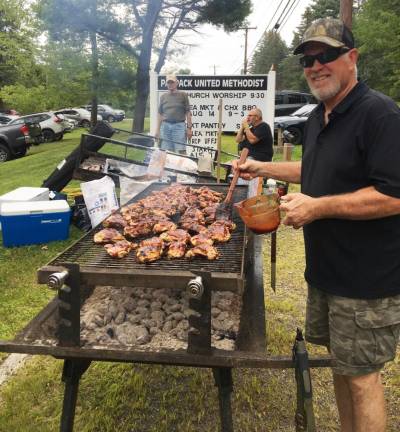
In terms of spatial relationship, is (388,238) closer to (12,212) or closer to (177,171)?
(177,171)

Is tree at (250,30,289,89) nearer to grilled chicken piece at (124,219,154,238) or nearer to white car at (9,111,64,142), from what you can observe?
white car at (9,111,64,142)

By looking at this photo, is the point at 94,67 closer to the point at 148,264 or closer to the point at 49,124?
the point at 49,124

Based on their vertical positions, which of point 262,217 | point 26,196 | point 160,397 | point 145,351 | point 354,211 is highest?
point 354,211

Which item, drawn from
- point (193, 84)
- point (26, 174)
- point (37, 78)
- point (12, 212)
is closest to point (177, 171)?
point (12, 212)

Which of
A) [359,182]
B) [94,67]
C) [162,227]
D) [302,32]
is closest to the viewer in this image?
[359,182]

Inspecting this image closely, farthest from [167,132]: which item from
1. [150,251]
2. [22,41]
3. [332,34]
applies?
→ [22,41]

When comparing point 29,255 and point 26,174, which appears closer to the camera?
point 29,255

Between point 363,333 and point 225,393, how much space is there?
78 cm

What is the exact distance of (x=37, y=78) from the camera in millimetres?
22016

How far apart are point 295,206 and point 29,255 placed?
4.66 m

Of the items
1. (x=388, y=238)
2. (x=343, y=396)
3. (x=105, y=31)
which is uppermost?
(x=105, y=31)

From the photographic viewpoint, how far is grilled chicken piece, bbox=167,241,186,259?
99.8 inches

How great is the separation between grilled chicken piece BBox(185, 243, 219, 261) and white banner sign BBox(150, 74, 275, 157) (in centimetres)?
823

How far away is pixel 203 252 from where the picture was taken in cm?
254
